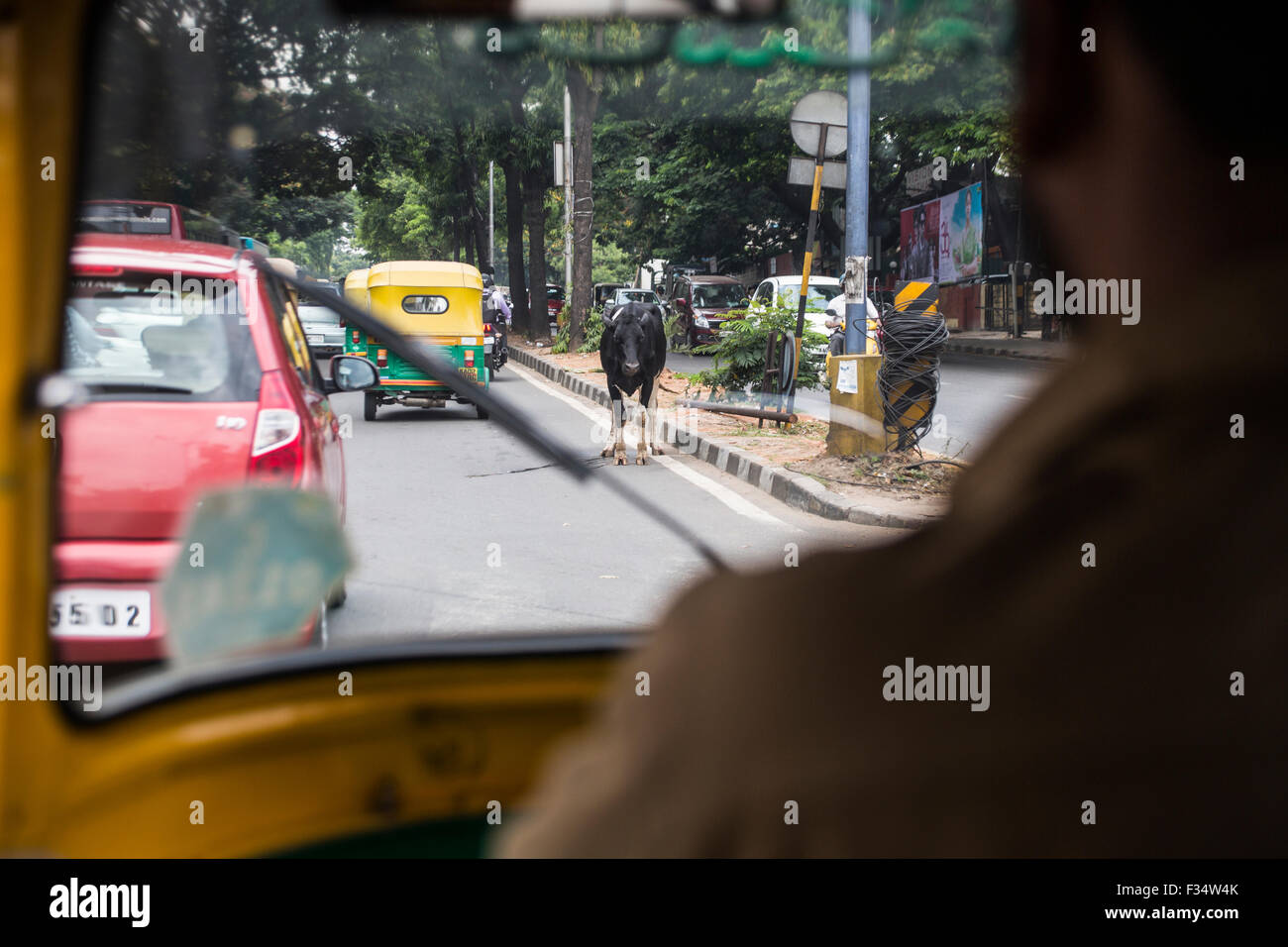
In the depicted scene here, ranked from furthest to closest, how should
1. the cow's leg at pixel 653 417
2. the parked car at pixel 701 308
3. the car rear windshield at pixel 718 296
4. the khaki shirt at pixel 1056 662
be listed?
the parked car at pixel 701 308
the car rear windshield at pixel 718 296
the cow's leg at pixel 653 417
the khaki shirt at pixel 1056 662

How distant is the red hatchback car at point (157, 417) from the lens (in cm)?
146

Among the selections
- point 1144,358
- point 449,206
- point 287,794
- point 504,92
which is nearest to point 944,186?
point 449,206

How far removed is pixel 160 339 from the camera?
263 centimetres

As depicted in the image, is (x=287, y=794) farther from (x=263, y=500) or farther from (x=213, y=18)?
(x=213, y=18)

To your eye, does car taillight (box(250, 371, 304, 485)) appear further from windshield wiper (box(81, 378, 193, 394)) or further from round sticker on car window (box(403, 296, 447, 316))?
round sticker on car window (box(403, 296, 447, 316))

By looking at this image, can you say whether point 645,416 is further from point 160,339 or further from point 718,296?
point 160,339

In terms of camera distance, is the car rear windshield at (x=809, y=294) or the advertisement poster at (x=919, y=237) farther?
the car rear windshield at (x=809, y=294)

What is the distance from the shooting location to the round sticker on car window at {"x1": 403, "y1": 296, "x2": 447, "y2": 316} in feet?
42.0

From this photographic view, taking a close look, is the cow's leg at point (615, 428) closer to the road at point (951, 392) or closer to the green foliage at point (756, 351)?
the green foliage at point (756, 351)

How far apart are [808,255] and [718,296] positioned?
3126 millimetres

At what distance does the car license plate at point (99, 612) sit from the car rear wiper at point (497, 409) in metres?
0.48

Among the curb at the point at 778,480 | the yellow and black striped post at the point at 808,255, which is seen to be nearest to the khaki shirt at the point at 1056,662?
the yellow and black striped post at the point at 808,255

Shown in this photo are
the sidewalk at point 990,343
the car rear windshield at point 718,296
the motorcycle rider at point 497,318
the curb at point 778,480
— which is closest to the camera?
the sidewalk at point 990,343
